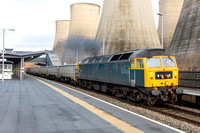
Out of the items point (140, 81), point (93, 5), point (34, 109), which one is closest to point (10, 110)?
point (34, 109)

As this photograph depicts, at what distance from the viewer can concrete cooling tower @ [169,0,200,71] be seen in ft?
73.2

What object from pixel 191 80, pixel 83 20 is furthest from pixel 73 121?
pixel 83 20

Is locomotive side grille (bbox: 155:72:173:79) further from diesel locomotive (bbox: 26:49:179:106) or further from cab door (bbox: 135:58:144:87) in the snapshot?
cab door (bbox: 135:58:144:87)

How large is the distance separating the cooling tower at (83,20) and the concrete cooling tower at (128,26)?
19.2m

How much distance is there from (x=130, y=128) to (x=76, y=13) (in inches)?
2093

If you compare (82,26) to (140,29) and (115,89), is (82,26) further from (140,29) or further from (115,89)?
(115,89)

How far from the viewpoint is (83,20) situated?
55844mm

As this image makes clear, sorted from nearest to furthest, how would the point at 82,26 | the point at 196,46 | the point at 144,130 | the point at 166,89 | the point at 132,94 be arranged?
the point at 144,130 < the point at 166,89 < the point at 132,94 < the point at 196,46 < the point at 82,26

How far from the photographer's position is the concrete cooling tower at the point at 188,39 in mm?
22297

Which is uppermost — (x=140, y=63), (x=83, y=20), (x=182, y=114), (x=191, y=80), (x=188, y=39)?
(x=83, y=20)

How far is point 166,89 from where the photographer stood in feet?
38.2

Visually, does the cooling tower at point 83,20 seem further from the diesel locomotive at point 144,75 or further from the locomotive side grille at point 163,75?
the locomotive side grille at point 163,75

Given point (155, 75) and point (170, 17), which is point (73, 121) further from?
point (170, 17)

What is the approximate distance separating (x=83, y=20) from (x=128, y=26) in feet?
75.1
